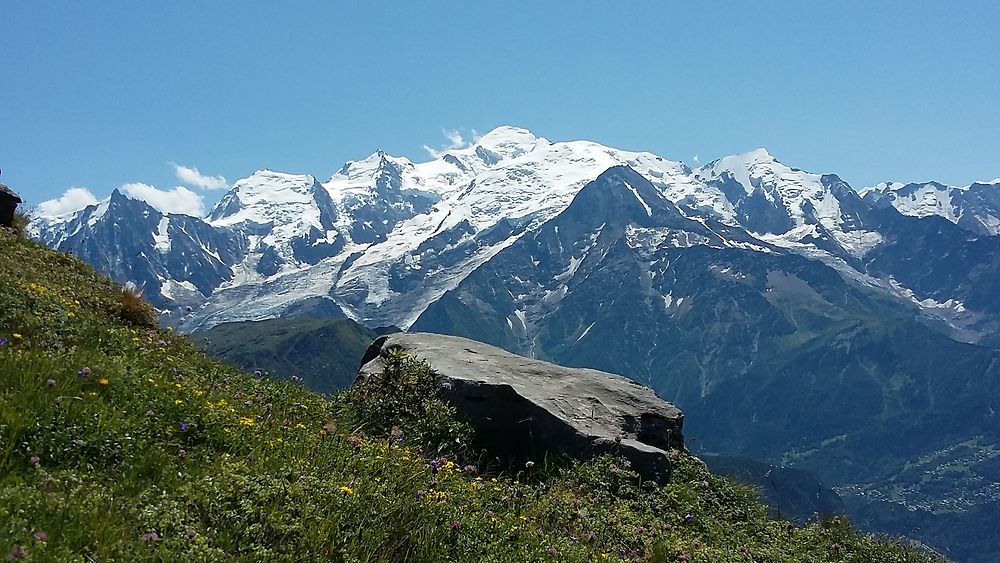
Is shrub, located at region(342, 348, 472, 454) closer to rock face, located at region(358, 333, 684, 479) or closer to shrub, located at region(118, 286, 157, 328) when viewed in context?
rock face, located at region(358, 333, 684, 479)

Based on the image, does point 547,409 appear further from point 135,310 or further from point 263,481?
point 135,310

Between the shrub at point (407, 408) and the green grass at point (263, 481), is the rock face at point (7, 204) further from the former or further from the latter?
the shrub at point (407, 408)

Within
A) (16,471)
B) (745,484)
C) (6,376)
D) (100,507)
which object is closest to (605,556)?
(100,507)

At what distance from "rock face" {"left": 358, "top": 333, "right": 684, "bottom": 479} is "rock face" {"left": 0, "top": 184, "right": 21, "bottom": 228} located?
12.5 meters

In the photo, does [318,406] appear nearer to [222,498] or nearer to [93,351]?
[93,351]

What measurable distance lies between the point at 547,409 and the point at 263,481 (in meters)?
8.84

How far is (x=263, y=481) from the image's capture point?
22.6 feet

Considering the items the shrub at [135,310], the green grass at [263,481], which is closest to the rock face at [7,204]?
the shrub at [135,310]

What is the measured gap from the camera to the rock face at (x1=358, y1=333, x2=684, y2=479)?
576 inches

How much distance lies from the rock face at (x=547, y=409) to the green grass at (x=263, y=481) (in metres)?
0.58

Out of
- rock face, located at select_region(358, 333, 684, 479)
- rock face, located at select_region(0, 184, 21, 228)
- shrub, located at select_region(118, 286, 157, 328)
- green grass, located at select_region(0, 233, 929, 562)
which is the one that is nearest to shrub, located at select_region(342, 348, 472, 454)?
green grass, located at select_region(0, 233, 929, 562)

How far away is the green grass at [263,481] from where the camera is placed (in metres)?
5.85

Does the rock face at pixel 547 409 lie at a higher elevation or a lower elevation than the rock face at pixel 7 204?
lower

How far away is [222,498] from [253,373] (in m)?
8.98
